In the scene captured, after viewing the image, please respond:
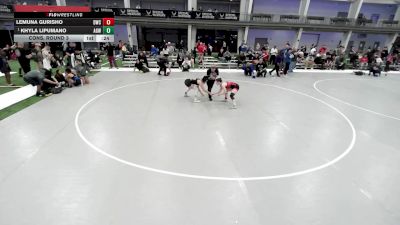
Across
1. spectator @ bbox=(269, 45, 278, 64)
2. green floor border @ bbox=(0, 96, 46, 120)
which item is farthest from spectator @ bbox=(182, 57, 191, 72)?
green floor border @ bbox=(0, 96, 46, 120)

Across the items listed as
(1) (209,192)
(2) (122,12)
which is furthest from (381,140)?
(2) (122,12)

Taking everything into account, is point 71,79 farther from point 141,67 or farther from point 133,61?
point 133,61

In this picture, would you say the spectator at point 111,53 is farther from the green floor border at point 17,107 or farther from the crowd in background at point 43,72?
the green floor border at point 17,107

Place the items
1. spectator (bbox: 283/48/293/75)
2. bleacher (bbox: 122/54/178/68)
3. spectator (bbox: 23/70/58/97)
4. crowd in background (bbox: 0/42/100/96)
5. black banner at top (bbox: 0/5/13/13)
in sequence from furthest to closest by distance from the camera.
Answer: black banner at top (bbox: 0/5/13/13) → bleacher (bbox: 122/54/178/68) → spectator (bbox: 283/48/293/75) → crowd in background (bbox: 0/42/100/96) → spectator (bbox: 23/70/58/97)

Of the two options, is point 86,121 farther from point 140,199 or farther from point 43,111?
point 140,199

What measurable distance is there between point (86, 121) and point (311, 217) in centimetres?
696

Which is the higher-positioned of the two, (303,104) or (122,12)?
(122,12)

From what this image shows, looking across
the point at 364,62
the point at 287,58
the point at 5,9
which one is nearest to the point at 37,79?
the point at 287,58

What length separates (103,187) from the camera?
16.1 ft
